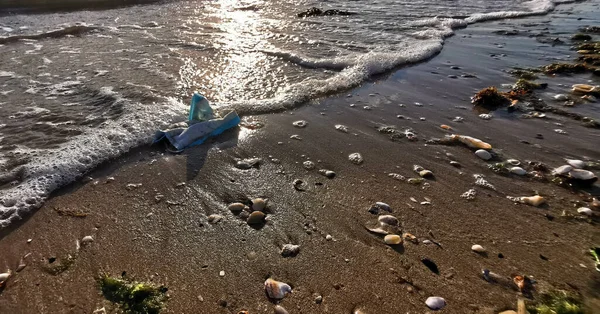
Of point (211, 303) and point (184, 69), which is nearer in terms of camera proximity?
point (211, 303)

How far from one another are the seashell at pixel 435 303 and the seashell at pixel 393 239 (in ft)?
1.64

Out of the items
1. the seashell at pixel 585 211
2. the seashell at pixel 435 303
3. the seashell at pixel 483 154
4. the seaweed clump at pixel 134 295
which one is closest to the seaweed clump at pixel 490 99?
the seashell at pixel 483 154

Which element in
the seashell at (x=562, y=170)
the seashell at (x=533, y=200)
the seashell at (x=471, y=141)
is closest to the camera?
the seashell at (x=533, y=200)

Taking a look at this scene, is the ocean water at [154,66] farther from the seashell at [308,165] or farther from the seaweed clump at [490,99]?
the seaweed clump at [490,99]

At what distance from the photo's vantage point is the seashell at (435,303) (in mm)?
2094

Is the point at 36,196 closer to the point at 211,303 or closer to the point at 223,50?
the point at 211,303

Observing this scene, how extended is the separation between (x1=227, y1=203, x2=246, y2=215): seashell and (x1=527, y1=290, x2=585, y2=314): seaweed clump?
218 cm

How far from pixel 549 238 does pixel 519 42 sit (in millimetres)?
6824

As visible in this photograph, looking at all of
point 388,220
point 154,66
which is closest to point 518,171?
point 388,220

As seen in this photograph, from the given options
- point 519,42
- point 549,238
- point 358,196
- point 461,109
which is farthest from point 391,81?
point 519,42

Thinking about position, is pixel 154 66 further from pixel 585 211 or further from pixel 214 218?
pixel 585 211

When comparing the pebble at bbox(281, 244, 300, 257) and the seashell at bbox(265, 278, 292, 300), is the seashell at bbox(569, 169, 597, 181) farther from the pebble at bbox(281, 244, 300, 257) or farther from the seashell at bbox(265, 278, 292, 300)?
the seashell at bbox(265, 278, 292, 300)

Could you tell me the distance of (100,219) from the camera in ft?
9.43

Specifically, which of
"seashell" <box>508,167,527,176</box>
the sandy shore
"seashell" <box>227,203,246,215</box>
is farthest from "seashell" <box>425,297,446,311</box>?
"seashell" <box>508,167,527,176</box>
